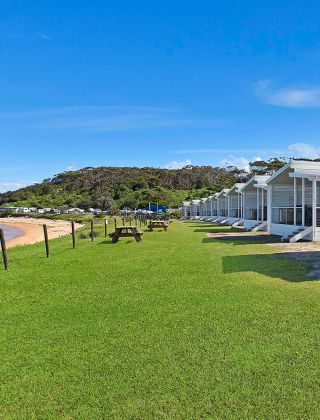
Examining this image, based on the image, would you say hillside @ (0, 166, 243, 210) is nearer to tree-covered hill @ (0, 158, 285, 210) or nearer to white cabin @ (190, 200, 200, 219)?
tree-covered hill @ (0, 158, 285, 210)

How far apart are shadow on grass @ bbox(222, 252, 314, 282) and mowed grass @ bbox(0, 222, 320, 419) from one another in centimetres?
23

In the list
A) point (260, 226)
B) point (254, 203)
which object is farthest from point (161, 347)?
point (254, 203)

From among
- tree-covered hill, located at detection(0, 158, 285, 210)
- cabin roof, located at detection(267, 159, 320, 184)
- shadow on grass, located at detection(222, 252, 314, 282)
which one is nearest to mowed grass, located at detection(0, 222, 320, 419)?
shadow on grass, located at detection(222, 252, 314, 282)

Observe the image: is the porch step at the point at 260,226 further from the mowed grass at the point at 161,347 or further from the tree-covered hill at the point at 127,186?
the tree-covered hill at the point at 127,186

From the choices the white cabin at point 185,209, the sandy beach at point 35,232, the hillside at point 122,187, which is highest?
the hillside at point 122,187

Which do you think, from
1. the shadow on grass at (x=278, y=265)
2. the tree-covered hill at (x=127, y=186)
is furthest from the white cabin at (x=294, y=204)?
the tree-covered hill at (x=127, y=186)

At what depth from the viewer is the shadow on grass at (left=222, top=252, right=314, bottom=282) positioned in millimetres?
7996

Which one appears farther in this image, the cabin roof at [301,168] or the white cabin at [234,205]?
the white cabin at [234,205]

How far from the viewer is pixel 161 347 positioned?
13.7 feet

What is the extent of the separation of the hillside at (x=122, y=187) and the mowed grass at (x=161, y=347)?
218 ft

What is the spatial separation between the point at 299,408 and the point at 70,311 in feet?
11.7

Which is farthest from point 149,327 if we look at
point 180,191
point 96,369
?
point 180,191

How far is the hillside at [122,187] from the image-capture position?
84000mm

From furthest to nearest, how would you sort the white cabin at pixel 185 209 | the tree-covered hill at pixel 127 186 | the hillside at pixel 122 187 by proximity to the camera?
the hillside at pixel 122 187, the tree-covered hill at pixel 127 186, the white cabin at pixel 185 209
